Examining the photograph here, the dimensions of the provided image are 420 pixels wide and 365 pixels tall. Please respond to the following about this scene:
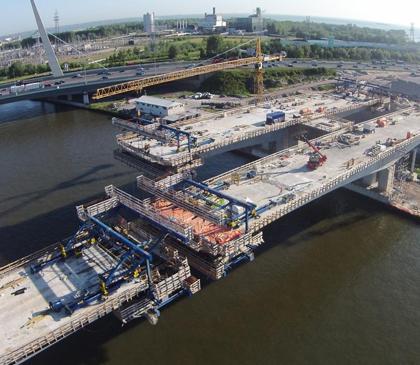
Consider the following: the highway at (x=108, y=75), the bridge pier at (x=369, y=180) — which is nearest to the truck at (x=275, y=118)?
the bridge pier at (x=369, y=180)

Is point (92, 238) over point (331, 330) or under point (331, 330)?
over

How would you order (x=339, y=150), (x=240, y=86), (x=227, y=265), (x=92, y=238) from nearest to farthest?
(x=227, y=265) < (x=92, y=238) < (x=339, y=150) < (x=240, y=86)

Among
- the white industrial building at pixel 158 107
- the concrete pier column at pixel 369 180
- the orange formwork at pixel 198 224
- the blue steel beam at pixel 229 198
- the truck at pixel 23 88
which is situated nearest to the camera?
the orange formwork at pixel 198 224

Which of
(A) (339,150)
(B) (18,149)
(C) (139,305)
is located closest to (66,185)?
(B) (18,149)

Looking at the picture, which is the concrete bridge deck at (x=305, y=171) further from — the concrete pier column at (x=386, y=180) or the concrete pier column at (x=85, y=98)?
the concrete pier column at (x=85, y=98)

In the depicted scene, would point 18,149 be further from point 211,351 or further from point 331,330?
point 331,330

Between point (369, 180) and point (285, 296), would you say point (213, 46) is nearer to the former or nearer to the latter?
point (369, 180)

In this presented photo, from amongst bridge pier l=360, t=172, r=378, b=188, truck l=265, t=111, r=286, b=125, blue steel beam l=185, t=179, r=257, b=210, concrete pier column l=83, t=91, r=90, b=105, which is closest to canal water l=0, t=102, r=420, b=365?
bridge pier l=360, t=172, r=378, b=188
